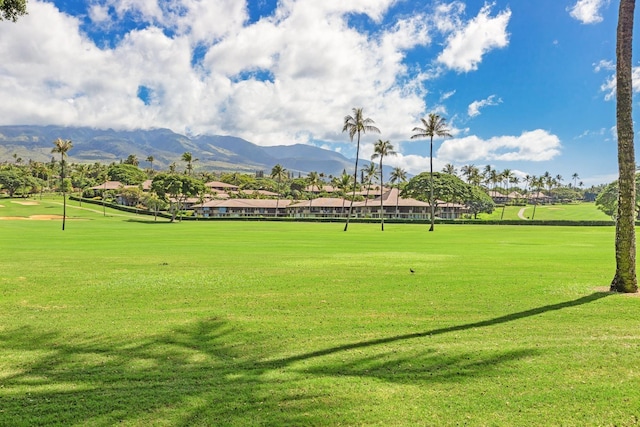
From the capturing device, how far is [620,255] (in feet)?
46.3

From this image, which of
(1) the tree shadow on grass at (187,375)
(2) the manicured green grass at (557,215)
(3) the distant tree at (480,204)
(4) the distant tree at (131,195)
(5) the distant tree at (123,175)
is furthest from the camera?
(5) the distant tree at (123,175)

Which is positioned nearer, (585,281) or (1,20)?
(1,20)

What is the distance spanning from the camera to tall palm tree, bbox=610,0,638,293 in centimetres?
1391

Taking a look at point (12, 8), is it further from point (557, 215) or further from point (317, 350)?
point (557, 215)

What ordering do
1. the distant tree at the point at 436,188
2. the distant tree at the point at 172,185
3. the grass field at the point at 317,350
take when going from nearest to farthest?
the grass field at the point at 317,350 < the distant tree at the point at 172,185 < the distant tree at the point at 436,188

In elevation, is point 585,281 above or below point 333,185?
below

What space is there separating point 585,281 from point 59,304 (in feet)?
58.8

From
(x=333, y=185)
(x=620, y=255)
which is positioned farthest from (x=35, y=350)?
(x=333, y=185)

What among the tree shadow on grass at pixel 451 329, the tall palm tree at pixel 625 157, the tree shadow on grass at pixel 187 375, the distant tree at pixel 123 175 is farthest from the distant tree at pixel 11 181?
the tall palm tree at pixel 625 157

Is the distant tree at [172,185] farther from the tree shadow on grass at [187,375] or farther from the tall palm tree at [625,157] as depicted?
the tall palm tree at [625,157]

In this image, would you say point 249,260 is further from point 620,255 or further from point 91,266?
point 620,255

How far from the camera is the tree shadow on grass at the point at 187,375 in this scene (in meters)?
5.91

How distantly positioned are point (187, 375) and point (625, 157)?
14583 millimetres

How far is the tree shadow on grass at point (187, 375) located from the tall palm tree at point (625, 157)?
7748mm
